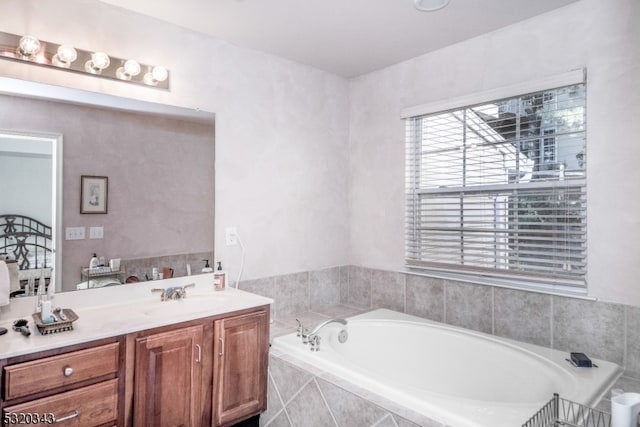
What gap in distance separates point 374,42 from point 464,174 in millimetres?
1084

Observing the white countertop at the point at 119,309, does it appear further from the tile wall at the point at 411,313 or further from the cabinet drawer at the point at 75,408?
the tile wall at the point at 411,313

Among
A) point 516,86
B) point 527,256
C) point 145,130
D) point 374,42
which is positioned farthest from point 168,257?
point 516,86

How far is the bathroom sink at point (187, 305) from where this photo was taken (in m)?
2.14

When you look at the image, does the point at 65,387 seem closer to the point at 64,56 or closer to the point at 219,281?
the point at 219,281

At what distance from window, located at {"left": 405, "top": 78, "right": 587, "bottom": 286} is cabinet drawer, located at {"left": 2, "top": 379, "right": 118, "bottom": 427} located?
82.1 inches

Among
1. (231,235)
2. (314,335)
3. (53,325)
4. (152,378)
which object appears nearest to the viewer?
(53,325)

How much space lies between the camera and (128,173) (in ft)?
7.29

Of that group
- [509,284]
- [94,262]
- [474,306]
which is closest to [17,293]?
[94,262]

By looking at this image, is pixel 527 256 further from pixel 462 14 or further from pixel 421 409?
pixel 462 14

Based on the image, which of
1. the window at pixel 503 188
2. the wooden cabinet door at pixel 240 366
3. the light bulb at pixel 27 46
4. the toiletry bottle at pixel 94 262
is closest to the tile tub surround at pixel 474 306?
the window at pixel 503 188

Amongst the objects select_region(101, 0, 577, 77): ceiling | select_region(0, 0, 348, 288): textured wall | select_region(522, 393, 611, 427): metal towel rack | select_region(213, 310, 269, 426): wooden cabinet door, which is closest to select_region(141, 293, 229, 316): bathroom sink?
select_region(213, 310, 269, 426): wooden cabinet door

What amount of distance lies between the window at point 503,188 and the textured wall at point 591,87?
75 millimetres

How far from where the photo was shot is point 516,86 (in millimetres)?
2385

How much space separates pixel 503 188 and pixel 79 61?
2515mm
